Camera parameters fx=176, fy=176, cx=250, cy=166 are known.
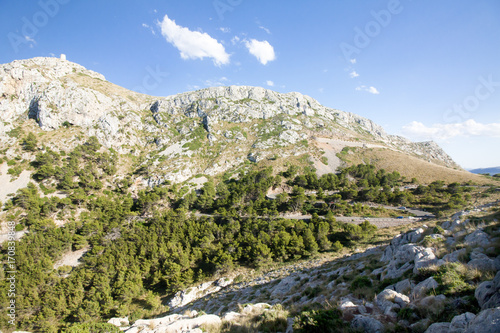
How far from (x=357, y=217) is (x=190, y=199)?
55453 mm

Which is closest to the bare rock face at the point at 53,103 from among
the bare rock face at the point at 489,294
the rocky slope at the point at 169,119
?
the rocky slope at the point at 169,119

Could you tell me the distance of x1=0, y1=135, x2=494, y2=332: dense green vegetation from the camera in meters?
30.2

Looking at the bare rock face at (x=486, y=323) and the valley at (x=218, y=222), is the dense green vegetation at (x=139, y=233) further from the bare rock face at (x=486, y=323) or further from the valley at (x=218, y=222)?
the bare rock face at (x=486, y=323)

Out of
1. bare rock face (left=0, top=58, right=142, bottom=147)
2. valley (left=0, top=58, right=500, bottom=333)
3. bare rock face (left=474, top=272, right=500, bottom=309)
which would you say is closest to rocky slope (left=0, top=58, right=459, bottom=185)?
bare rock face (left=0, top=58, right=142, bottom=147)

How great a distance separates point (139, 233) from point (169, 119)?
87.6 metres

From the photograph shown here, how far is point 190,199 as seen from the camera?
66.4 m

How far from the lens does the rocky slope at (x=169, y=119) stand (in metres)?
80.9

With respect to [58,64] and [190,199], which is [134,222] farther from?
[58,64]

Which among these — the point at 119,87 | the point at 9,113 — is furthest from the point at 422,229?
the point at 119,87

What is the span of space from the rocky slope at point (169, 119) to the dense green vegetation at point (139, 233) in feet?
52.8

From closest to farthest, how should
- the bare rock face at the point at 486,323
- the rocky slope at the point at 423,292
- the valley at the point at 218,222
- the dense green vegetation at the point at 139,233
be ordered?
the bare rock face at the point at 486,323, the rocky slope at the point at 423,292, the valley at the point at 218,222, the dense green vegetation at the point at 139,233

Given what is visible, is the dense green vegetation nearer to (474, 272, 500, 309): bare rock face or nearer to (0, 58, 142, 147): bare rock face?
(474, 272, 500, 309): bare rock face

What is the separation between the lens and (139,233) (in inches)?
1871

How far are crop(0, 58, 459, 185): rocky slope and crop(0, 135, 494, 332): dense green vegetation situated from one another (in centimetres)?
1609
